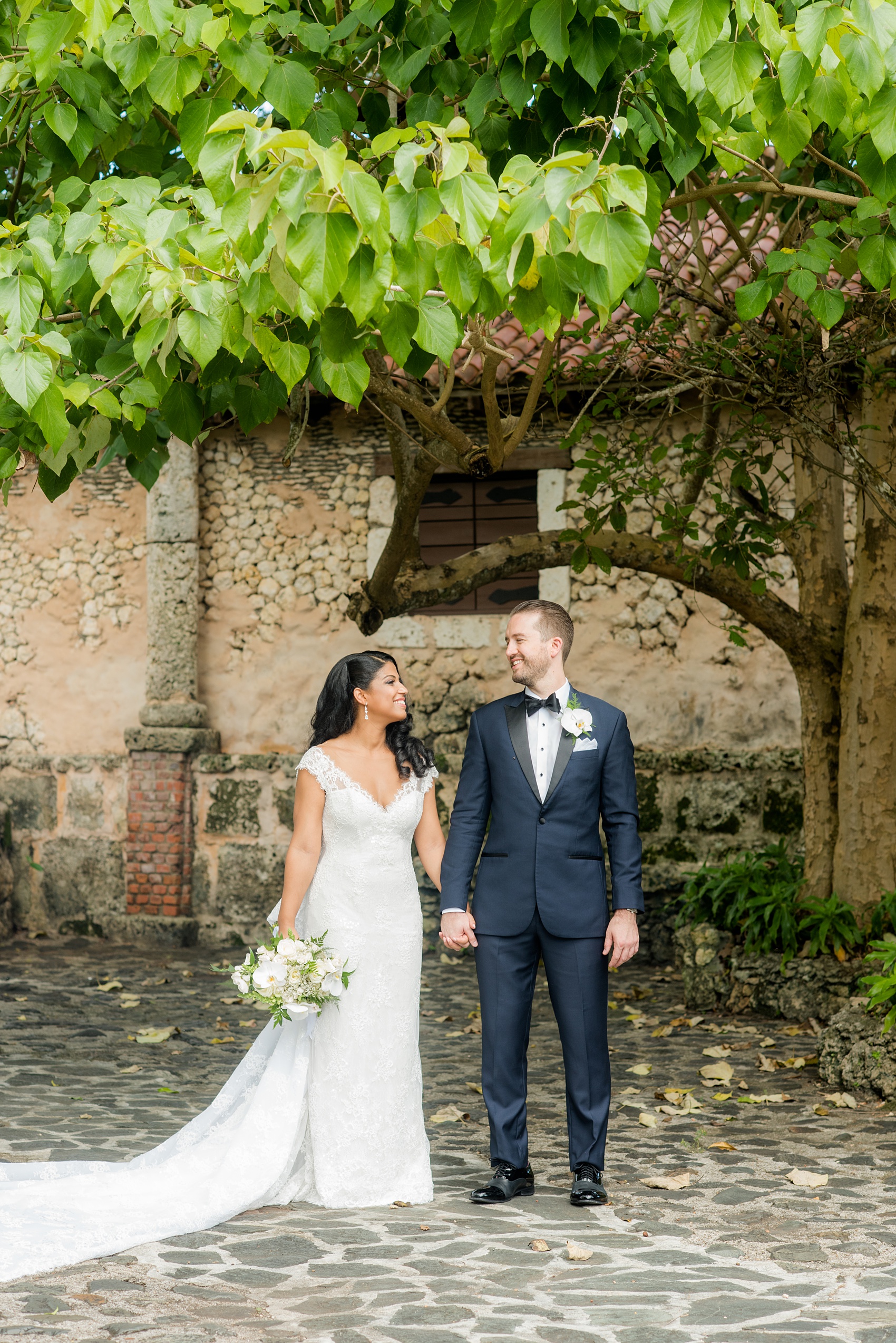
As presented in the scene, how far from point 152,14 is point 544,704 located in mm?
2370

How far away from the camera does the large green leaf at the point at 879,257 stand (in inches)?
147

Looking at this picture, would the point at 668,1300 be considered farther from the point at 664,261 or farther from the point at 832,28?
the point at 664,261

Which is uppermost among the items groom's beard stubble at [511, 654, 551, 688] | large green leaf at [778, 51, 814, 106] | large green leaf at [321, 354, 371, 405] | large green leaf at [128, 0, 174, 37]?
large green leaf at [128, 0, 174, 37]

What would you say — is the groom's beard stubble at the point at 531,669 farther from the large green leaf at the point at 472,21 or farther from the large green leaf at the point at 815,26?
the large green leaf at the point at 815,26

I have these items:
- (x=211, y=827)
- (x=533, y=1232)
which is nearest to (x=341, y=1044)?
(x=533, y=1232)

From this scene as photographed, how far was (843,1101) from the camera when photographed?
5.68m

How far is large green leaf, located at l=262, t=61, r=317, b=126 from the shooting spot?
3.63m

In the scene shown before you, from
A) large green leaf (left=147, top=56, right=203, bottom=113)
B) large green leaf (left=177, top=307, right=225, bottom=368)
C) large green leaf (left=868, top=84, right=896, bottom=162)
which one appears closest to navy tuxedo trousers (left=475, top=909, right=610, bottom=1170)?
large green leaf (left=177, top=307, right=225, bottom=368)

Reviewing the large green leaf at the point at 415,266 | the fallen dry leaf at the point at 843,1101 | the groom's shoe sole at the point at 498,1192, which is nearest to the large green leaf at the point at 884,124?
the large green leaf at the point at 415,266

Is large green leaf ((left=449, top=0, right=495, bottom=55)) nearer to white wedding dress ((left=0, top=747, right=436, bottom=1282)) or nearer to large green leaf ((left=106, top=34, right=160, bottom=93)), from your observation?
large green leaf ((left=106, top=34, right=160, bottom=93))

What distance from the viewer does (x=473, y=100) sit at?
388cm

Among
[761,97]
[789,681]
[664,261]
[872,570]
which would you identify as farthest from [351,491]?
[761,97]

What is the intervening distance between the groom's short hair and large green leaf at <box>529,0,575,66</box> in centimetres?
168

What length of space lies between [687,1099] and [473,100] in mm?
4116
